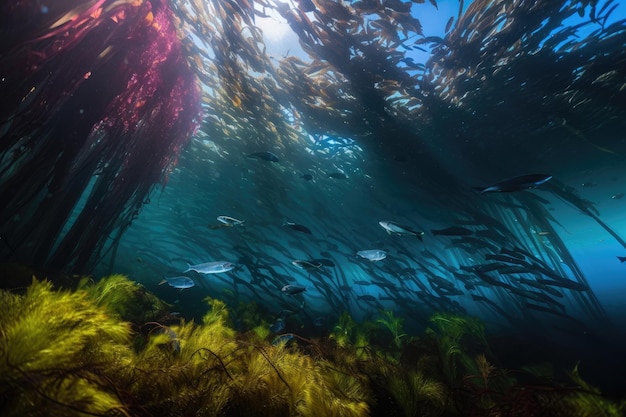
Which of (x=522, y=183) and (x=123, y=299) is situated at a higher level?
(x=522, y=183)

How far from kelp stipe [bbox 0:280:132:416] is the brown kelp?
143 inches

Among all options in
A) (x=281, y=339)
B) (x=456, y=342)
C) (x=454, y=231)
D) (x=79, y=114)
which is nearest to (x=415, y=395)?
(x=281, y=339)

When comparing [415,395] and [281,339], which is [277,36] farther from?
[415,395]

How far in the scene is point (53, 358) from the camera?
1.43 metres

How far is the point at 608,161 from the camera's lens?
1332 centimetres

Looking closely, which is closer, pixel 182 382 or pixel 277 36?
pixel 182 382

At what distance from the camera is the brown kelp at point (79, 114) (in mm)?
3553

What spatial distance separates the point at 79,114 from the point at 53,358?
4.77 metres

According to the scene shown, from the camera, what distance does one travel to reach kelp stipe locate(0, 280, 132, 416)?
119 cm

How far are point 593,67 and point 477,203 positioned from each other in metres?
6.38

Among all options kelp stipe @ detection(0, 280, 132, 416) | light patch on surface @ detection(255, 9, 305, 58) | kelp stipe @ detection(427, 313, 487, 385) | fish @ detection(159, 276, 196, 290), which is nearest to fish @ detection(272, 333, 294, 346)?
kelp stipe @ detection(0, 280, 132, 416)

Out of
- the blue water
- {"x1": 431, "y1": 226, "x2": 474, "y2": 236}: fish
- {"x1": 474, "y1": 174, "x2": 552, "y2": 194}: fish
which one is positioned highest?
the blue water

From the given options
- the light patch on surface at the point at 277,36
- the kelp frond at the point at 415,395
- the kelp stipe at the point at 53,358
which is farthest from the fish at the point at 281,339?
the light patch on surface at the point at 277,36

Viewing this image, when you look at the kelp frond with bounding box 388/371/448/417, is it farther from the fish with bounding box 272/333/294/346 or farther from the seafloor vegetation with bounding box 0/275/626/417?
the fish with bounding box 272/333/294/346
